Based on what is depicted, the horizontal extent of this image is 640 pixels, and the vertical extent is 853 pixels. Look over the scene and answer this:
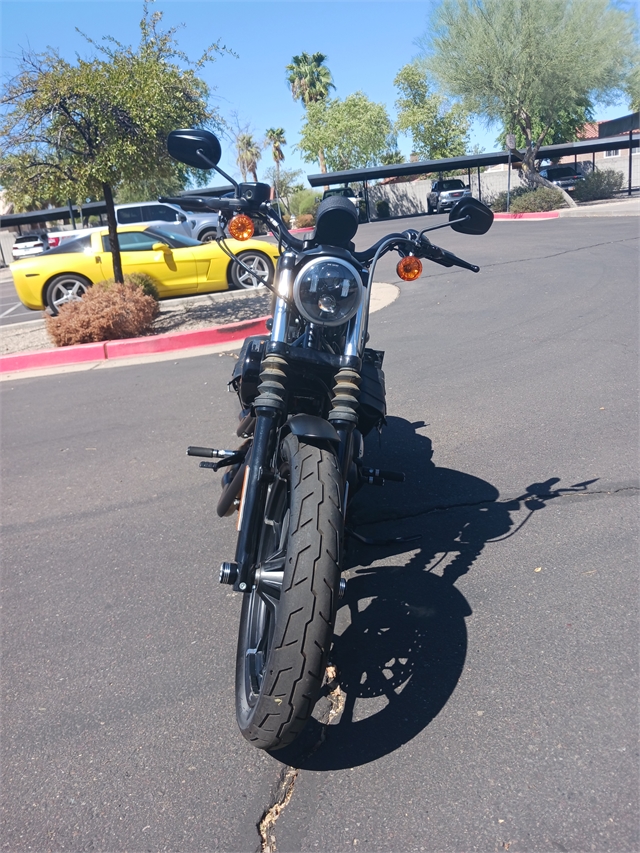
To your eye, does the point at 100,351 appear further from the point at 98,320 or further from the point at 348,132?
the point at 348,132

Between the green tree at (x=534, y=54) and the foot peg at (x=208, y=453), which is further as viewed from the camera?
the green tree at (x=534, y=54)

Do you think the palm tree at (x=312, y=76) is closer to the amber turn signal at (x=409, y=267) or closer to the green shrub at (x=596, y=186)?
the green shrub at (x=596, y=186)

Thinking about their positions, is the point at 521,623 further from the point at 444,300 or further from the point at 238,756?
the point at 444,300

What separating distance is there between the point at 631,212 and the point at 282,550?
22208mm

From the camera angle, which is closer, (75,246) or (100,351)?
(100,351)

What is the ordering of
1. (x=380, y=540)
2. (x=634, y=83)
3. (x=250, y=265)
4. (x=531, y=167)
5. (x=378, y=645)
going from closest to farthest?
(x=378, y=645), (x=380, y=540), (x=250, y=265), (x=634, y=83), (x=531, y=167)

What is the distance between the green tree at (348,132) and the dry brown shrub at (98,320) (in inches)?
1831

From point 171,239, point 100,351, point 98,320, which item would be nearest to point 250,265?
point 171,239

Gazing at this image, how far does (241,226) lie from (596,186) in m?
34.2

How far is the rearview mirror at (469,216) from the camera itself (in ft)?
11.3

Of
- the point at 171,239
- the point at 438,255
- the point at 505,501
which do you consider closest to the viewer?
the point at 438,255

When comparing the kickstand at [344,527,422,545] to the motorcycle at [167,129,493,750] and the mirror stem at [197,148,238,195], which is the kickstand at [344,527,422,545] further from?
the mirror stem at [197,148,238,195]

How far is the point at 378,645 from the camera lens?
2951 millimetres

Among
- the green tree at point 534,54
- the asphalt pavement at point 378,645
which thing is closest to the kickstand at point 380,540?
the asphalt pavement at point 378,645
